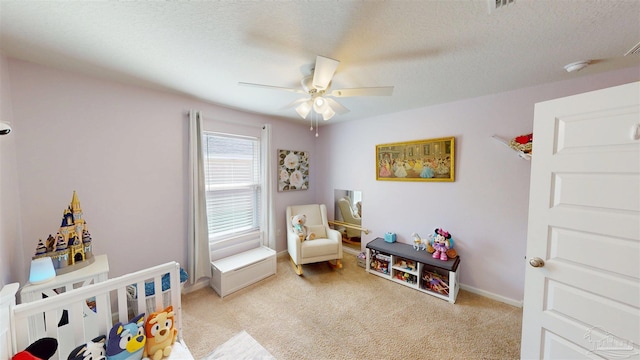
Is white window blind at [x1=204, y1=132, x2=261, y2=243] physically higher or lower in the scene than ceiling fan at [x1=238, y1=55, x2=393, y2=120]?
lower

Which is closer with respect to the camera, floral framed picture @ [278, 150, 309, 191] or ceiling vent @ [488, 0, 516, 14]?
ceiling vent @ [488, 0, 516, 14]

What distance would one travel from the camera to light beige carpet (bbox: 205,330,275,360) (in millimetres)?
1562

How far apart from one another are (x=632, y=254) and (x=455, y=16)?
1408mm

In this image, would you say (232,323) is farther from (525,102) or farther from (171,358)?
(525,102)

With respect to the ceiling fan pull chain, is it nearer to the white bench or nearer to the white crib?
the white crib

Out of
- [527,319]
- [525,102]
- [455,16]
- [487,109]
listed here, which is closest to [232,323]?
[527,319]

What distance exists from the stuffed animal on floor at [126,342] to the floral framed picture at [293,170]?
232cm

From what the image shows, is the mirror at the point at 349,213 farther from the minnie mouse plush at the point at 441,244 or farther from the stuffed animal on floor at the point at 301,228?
the minnie mouse plush at the point at 441,244

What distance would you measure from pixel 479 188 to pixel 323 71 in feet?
7.10

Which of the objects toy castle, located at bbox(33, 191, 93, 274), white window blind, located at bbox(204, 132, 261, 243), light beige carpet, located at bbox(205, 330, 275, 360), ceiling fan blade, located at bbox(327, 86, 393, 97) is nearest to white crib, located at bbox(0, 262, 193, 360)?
toy castle, located at bbox(33, 191, 93, 274)

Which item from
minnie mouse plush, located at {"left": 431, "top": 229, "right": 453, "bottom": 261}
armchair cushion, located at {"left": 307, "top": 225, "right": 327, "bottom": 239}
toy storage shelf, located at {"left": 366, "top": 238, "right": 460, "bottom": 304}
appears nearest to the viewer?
toy storage shelf, located at {"left": 366, "top": 238, "right": 460, "bottom": 304}

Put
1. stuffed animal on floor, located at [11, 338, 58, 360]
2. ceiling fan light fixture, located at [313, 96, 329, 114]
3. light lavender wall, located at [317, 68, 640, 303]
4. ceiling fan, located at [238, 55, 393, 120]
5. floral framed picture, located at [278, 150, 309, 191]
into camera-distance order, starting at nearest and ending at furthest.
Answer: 1. stuffed animal on floor, located at [11, 338, 58, 360]
2. ceiling fan, located at [238, 55, 393, 120]
3. ceiling fan light fixture, located at [313, 96, 329, 114]
4. light lavender wall, located at [317, 68, 640, 303]
5. floral framed picture, located at [278, 150, 309, 191]

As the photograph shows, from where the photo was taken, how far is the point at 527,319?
128 centimetres

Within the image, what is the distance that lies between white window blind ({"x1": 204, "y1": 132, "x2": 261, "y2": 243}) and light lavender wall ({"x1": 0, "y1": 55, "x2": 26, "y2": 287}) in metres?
1.33
